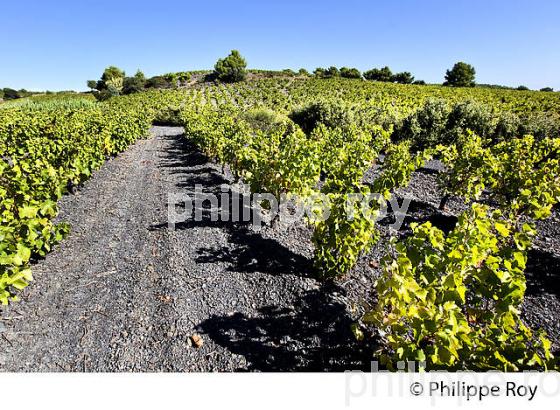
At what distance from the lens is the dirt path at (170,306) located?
3398 millimetres

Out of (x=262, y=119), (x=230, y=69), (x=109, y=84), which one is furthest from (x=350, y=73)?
(x=262, y=119)

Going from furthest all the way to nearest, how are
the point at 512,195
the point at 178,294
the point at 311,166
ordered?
the point at 512,195 < the point at 311,166 < the point at 178,294

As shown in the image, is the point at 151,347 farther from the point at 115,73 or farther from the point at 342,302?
the point at 115,73

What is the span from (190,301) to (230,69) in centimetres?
6199

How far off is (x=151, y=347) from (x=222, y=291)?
1.22 m

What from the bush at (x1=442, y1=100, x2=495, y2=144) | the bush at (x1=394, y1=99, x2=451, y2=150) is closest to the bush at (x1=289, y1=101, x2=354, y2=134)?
the bush at (x1=394, y1=99, x2=451, y2=150)

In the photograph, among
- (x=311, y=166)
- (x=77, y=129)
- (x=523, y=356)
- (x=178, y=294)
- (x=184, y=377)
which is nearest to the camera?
(x=523, y=356)

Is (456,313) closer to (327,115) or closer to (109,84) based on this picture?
(327,115)

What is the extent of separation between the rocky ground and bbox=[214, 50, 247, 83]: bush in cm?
5771

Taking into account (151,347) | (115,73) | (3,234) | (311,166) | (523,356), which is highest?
(115,73)

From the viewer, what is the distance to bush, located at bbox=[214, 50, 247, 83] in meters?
59.3

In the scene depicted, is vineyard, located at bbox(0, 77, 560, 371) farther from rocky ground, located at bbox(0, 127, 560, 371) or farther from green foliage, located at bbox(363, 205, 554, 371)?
rocky ground, located at bbox(0, 127, 560, 371)

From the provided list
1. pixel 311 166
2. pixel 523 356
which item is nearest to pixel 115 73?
pixel 311 166

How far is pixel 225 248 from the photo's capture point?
567 centimetres
